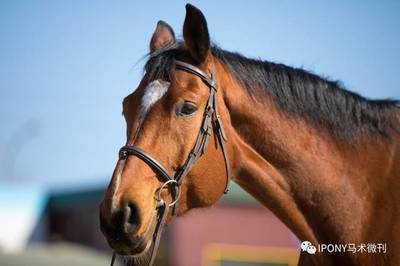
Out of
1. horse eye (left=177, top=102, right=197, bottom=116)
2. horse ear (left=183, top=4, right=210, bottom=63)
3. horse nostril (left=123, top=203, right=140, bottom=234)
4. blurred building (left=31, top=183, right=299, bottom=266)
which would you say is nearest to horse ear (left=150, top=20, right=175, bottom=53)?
horse ear (left=183, top=4, right=210, bottom=63)

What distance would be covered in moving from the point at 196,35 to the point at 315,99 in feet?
3.12

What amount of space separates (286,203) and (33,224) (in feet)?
75.2

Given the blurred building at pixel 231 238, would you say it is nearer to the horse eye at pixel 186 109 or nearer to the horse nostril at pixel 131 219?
the horse eye at pixel 186 109

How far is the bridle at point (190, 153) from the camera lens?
10.8 feet

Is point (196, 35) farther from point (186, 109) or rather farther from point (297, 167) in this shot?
point (297, 167)

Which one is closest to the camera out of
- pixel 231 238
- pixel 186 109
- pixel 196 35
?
pixel 186 109

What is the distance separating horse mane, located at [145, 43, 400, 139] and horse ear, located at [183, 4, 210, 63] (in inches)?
4.0

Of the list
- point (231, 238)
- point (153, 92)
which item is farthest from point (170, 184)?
point (231, 238)

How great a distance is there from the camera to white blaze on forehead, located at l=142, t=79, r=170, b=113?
343 centimetres

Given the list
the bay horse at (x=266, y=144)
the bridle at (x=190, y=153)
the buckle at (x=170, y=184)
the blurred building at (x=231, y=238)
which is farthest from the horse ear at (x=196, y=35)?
the blurred building at (x=231, y=238)

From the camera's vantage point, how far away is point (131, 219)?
10.3 ft

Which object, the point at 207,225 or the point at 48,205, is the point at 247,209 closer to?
the point at 207,225

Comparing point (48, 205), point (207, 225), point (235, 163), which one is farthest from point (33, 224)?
point (235, 163)

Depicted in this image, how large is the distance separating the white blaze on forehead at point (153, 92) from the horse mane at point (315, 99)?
0.99 ft
